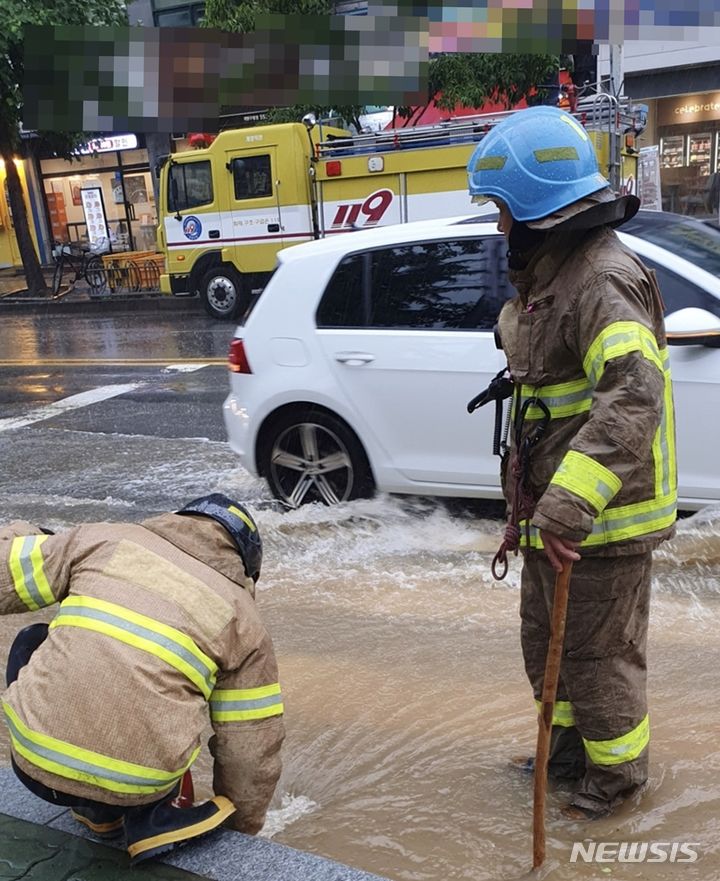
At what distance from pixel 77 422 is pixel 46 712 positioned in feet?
22.8

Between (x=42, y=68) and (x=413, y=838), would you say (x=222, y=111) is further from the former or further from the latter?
(x=413, y=838)

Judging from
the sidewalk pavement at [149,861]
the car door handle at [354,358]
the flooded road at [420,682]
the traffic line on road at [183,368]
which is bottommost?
the traffic line on road at [183,368]

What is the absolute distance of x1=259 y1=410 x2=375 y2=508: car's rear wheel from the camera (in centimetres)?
519

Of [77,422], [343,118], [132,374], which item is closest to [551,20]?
[343,118]

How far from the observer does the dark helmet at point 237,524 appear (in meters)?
2.29

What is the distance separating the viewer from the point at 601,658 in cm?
253

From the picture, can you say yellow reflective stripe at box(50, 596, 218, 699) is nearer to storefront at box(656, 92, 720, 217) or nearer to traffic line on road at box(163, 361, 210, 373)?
traffic line on road at box(163, 361, 210, 373)

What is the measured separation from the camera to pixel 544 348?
96.0 inches

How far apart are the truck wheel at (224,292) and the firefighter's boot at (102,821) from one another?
13.7m

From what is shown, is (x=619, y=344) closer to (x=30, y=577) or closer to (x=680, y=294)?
(x=30, y=577)

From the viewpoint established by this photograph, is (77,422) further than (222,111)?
No

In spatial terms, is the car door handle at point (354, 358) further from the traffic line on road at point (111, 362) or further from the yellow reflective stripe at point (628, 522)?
the traffic line on road at point (111, 362)

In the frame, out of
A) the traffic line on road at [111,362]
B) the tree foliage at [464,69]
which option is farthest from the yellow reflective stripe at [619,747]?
the tree foliage at [464,69]

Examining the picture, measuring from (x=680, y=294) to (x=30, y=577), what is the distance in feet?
11.3
